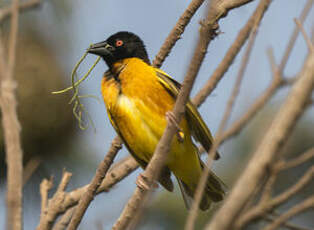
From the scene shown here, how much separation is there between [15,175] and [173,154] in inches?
61.0

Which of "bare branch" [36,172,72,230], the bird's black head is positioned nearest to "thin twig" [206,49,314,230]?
"bare branch" [36,172,72,230]

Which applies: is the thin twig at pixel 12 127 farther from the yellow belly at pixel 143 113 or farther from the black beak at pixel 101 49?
the black beak at pixel 101 49

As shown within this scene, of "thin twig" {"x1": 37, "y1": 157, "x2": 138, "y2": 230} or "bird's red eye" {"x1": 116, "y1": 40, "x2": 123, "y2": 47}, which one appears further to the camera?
"bird's red eye" {"x1": 116, "y1": 40, "x2": 123, "y2": 47}

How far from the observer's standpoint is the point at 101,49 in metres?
3.49

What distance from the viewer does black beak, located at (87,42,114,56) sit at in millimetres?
3424

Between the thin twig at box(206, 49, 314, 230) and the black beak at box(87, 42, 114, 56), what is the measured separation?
7.57 ft

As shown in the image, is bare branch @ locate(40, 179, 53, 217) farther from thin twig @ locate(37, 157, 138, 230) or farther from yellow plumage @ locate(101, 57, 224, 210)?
yellow plumage @ locate(101, 57, 224, 210)

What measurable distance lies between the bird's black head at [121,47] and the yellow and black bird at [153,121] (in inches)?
5.0

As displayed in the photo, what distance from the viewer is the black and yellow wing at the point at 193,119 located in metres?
3.05

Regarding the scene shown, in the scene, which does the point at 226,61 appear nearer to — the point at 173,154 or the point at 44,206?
the point at 173,154

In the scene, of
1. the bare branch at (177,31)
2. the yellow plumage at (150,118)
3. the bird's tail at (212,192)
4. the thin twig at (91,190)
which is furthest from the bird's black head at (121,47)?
the bird's tail at (212,192)

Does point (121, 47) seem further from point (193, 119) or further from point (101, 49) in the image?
point (193, 119)

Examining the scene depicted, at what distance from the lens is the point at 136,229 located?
4.99 ft

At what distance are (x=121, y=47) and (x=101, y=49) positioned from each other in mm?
192
